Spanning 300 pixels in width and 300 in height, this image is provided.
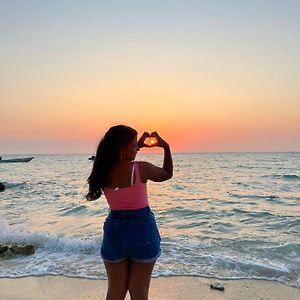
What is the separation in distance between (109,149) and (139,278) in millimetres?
1119

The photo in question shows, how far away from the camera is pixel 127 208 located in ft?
10.9

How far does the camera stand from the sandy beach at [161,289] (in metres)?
5.69

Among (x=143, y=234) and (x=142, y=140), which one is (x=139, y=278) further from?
(x=142, y=140)

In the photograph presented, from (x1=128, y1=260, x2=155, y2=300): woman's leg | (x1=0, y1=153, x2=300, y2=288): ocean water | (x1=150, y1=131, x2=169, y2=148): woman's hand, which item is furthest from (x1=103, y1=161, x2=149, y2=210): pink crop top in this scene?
(x1=0, y1=153, x2=300, y2=288): ocean water

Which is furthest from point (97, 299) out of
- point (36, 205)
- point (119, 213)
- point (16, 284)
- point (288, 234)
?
point (36, 205)

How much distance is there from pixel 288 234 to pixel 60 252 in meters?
5.70

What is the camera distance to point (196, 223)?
1230cm

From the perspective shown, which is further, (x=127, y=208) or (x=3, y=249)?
(x=3, y=249)

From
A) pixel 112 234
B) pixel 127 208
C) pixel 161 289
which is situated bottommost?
pixel 161 289

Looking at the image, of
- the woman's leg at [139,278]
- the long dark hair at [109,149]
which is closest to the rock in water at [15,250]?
the woman's leg at [139,278]

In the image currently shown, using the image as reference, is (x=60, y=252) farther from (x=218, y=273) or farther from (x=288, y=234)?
(x=288, y=234)

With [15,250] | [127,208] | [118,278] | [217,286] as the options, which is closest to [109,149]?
[127,208]

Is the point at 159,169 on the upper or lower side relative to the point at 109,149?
lower

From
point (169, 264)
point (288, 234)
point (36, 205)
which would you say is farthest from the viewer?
point (36, 205)
